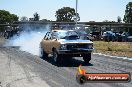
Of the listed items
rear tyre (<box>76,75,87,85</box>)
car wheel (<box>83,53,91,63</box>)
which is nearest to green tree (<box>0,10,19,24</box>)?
car wheel (<box>83,53,91,63</box>)

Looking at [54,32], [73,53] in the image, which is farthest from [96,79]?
[54,32]

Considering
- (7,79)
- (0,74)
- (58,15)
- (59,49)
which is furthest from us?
(58,15)

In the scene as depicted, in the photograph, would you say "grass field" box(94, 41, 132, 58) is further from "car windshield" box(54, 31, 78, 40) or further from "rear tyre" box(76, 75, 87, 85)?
"rear tyre" box(76, 75, 87, 85)

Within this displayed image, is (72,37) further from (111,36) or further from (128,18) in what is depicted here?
(128,18)

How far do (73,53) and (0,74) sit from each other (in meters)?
4.71

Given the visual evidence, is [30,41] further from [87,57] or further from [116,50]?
[87,57]

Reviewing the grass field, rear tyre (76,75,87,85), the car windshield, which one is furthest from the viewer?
the grass field

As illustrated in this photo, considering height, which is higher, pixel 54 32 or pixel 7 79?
pixel 54 32

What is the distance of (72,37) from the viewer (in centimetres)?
1658

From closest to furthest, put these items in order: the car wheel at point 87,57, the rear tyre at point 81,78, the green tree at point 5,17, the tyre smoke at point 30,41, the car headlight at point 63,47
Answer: the rear tyre at point 81,78 < the car headlight at point 63,47 < the car wheel at point 87,57 < the tyre smoke at point 30,41 < the green tree at point 5,17

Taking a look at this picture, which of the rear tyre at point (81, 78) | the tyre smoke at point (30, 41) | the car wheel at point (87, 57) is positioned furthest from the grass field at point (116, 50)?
the rear tyre at point (81, 78)

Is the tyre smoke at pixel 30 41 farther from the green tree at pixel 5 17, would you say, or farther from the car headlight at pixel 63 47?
the green tree at pixel 5 17

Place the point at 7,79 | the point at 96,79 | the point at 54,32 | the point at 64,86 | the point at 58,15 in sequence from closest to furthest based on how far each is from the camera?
the point at 96,79, the point at 64,86, the point at 7,79, the point at 54,32, the point at 58,15

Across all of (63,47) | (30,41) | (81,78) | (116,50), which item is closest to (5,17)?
(30,41)
